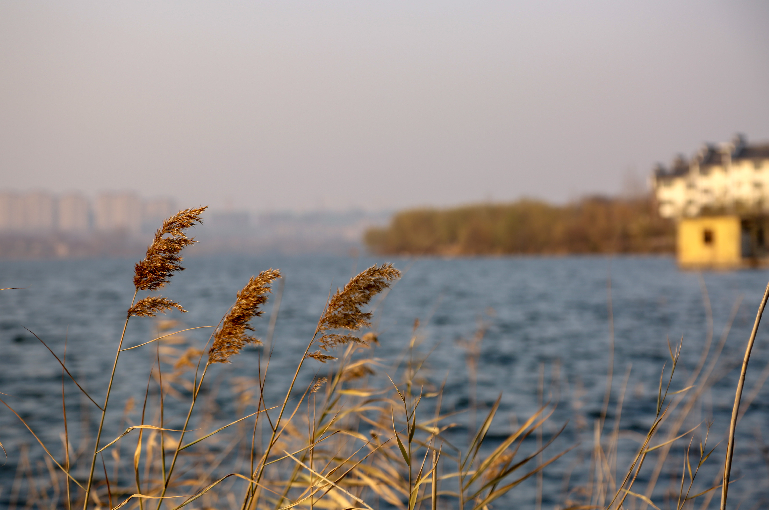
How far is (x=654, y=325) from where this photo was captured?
61.2ft

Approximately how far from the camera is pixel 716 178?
181 ft

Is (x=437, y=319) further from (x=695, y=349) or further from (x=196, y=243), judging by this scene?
(x=196, y=243)

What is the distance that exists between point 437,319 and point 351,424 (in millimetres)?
16851

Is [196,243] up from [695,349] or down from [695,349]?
up

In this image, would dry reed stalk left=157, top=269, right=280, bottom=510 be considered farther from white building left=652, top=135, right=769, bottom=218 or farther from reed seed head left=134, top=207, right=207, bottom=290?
white building left=652, top=135, right=769, bottom=218

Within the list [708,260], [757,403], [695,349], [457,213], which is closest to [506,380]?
[757,403]

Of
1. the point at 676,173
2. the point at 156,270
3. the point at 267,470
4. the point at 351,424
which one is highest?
the point at 676,173

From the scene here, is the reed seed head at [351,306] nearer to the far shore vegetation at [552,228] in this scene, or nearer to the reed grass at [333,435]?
the reed grass at [333,435]

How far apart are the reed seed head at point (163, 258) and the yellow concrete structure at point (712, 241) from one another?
40624mm

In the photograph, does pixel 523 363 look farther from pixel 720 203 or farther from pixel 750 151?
pixel 750 151

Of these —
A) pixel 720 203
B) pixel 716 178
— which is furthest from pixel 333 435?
pixel 716 178

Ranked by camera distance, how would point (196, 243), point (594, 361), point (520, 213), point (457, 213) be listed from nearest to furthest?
point (196, 243) < point (594, 361) < point (520, 213) < point (457, 213)

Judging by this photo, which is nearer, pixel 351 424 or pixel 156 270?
→ pixel 156 270

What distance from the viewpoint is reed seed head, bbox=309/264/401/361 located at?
1.23m
